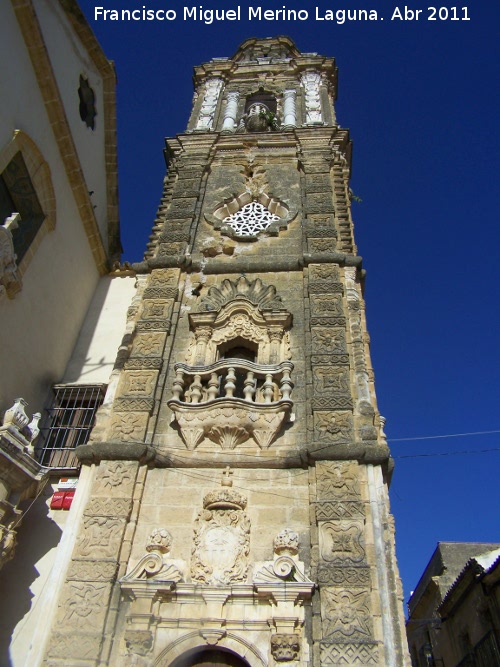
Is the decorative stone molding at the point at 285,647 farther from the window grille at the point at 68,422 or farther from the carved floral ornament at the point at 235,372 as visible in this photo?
the window grille at the point at 68,422

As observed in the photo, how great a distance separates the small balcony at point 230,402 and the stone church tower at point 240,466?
0.03 m

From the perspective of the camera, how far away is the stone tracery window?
42.4ft

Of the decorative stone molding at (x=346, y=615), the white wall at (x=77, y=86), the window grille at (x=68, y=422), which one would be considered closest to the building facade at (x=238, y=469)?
the decorative stone molding at (x=346, y=615)

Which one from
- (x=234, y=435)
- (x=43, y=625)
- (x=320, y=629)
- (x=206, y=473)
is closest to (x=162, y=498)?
(x=206, y=473)

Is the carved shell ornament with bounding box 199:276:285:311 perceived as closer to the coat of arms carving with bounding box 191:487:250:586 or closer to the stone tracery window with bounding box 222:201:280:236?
the stone tracery window with bounding box 222:201:280:236

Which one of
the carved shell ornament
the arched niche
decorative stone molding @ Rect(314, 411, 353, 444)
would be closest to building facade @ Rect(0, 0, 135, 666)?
the arched niche

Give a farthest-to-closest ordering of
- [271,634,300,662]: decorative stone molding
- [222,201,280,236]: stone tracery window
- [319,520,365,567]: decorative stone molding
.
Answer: [222,201,280,236]: stone tracery window
[319,520,365,567]: decorative stone molding
[271,634,300,662]: decorative stone molding

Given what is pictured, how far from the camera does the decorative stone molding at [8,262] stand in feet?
29.9

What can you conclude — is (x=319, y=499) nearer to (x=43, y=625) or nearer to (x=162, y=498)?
(x=162, y=498)

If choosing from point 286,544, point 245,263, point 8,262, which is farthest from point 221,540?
point 245,263

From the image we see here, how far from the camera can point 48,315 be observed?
1108cm

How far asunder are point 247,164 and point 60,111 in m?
4.78

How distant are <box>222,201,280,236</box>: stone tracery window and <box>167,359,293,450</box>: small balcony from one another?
4270 millimetres

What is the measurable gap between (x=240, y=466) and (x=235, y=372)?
1787mm
